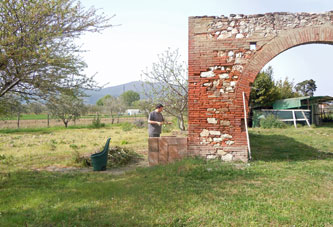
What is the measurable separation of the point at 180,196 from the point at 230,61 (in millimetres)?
4071

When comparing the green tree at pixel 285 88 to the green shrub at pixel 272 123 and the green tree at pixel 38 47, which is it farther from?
the green tree at pixel 38 47

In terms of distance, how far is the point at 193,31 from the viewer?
6.97m

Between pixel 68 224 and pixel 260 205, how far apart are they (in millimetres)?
2829

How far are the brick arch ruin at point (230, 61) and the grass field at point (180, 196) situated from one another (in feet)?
2.44

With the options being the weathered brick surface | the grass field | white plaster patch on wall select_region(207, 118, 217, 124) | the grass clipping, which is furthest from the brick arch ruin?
the grass clipping

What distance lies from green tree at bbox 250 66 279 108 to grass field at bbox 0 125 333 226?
1610cm

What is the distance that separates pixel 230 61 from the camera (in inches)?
269

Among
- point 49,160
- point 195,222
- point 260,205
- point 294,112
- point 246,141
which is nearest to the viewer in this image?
point 195,222

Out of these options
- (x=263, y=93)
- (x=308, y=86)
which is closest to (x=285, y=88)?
(x=263, y=93)

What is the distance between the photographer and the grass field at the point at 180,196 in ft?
11.5

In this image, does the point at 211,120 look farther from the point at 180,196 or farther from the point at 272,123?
the point at 272,123

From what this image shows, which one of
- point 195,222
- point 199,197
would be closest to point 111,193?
point 199,197

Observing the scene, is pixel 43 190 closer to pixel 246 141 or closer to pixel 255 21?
pixel 246 141

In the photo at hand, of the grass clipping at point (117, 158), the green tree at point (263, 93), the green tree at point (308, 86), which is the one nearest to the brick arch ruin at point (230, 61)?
the grass clipping at point (117, 158)
